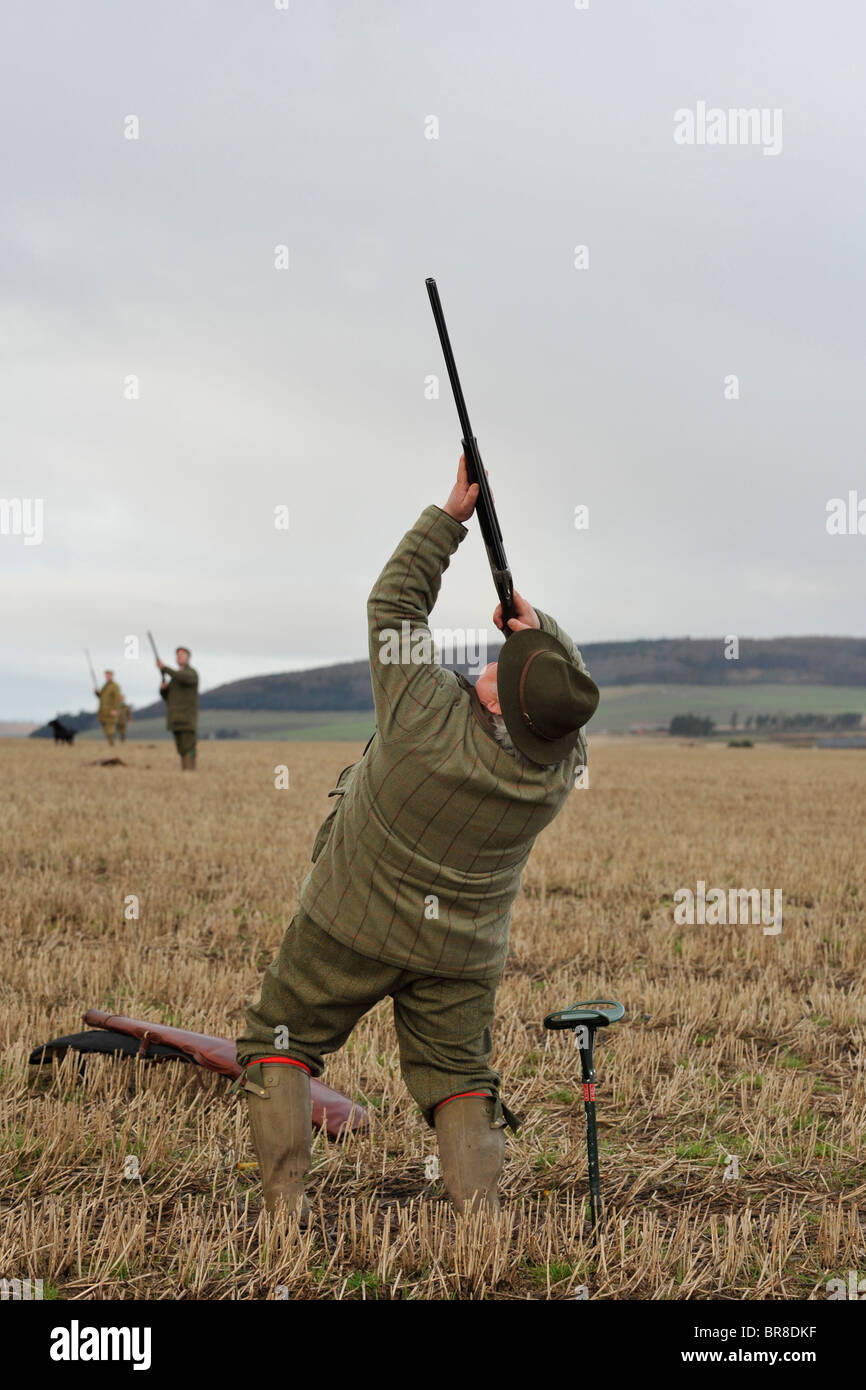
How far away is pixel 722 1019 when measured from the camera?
5855 millimetres

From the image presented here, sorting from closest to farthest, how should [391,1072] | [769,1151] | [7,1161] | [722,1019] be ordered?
1. [7,1161]
2. [769,1151]
3. [391,1072]
4. [722,1019]

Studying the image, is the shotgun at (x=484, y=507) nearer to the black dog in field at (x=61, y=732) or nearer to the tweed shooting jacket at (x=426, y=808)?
the tweed shooting jacket at (x=426, y=808)

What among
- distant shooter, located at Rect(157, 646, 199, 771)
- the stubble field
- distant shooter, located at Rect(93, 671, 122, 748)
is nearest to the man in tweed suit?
the stubble field

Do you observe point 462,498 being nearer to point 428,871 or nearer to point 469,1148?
point 428,871

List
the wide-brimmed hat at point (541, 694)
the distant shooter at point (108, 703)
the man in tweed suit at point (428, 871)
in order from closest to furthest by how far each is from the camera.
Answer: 1. the wide-brimmed hat at point (541, 694)
2. the man in tweed suit at point (428, 871)
3. the distant shooter at point (108, 703)

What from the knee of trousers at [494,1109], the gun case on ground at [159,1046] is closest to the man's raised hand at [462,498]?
the knee of trousers at [494,1109]

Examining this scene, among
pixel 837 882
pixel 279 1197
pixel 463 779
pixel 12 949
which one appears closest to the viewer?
pixel 463 779

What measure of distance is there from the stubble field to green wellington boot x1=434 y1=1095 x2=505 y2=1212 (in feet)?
0.45

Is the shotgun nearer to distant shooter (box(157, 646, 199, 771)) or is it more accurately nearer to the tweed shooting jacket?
the tweed shooting jacket

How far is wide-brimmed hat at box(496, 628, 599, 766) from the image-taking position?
2.98m

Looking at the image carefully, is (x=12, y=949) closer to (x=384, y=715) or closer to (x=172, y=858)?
(x=172, y=858)

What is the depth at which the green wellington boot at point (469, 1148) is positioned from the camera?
3363mm
